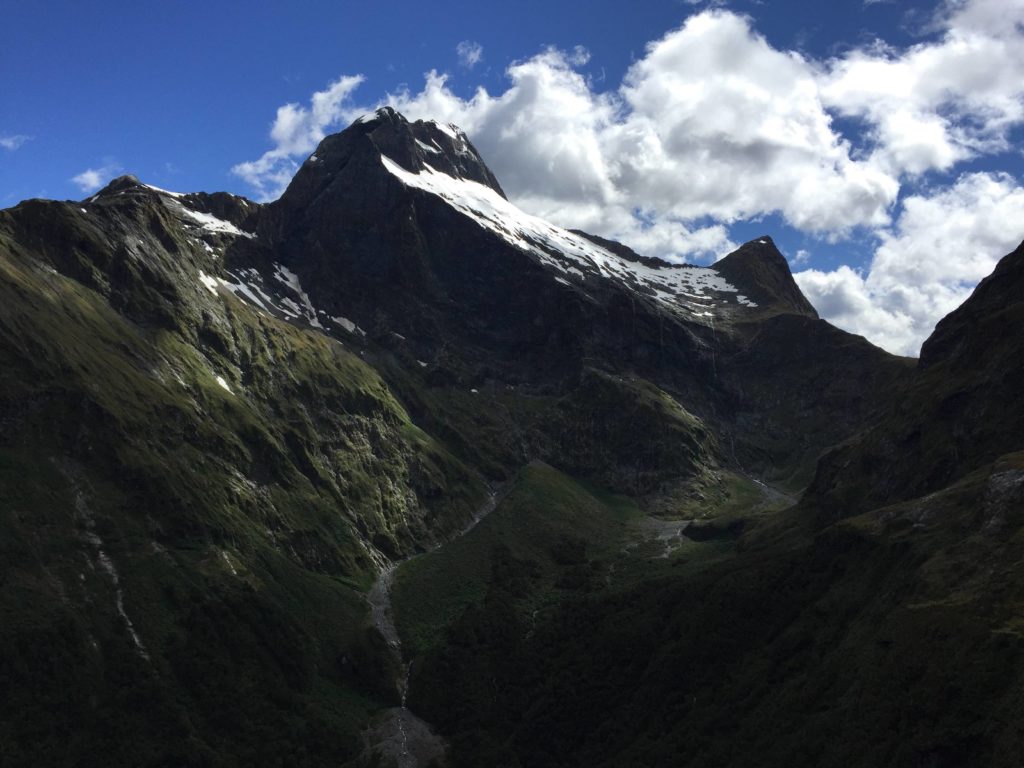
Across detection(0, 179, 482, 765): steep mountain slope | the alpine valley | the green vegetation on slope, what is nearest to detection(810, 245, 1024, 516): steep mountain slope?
the alpine valley

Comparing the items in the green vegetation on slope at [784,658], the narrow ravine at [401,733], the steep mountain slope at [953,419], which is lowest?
the narrow ravine at [401,733]

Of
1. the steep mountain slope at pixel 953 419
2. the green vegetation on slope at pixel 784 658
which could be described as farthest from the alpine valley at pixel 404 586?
the steep mountain slope at pixel 953 419

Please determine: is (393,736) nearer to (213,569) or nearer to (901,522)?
(213,569)

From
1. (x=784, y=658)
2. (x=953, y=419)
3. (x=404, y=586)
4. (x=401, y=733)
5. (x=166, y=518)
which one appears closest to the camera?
(x=784, y=658)

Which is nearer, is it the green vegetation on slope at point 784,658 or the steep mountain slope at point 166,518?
the green vegetation on slope at point 784,658

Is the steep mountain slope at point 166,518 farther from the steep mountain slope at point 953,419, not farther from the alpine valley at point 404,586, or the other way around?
the steep mountain slope at point 953,419

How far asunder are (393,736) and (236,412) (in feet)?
262

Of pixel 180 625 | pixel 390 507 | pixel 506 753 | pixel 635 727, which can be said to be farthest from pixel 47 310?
pixel 635 727

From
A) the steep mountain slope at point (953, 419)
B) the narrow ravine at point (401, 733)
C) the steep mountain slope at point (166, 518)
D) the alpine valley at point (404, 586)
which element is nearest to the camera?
the alpine valley at point (404, 586)

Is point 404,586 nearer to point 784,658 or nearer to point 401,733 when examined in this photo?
point 401,733

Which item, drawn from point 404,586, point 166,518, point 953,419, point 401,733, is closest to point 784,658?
point 401,733

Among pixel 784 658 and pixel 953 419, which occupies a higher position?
pixel 953 419

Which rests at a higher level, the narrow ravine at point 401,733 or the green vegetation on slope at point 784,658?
the green vegetation on slope at point 784,658

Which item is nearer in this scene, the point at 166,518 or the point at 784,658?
the point at 784,658
